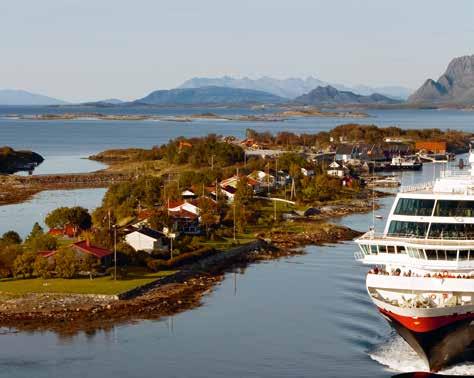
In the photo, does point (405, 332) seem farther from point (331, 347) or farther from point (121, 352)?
point (121, 352)

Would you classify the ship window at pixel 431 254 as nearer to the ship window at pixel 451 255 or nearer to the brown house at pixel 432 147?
the ship window at pixel 451 255

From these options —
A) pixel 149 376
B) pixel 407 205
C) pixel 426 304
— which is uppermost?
pixel 407 205

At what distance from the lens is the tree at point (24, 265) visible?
4534 centimetres

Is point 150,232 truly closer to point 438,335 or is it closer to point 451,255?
point 451,255

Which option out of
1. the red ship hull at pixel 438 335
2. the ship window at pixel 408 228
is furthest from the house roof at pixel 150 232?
the red ship hull at pixel 438 335

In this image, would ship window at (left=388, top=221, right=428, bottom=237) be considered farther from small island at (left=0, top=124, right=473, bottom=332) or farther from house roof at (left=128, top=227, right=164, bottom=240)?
house roof at (left=128, top=227, right=164, bottom=240)

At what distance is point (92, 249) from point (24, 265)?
10.4 ft

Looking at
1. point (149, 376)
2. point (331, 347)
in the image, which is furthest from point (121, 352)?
point (331, 347)

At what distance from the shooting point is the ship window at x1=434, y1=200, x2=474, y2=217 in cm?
3272

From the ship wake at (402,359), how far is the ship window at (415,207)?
453 centimetres

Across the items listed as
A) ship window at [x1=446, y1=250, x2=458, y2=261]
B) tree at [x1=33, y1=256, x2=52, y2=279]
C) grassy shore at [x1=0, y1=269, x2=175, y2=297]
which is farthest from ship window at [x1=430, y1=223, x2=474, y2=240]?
tree at [x1=33, y1=256, x2=52, y2=279]

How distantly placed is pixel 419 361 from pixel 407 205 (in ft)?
16.8

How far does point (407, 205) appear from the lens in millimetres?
33438

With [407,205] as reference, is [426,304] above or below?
below
